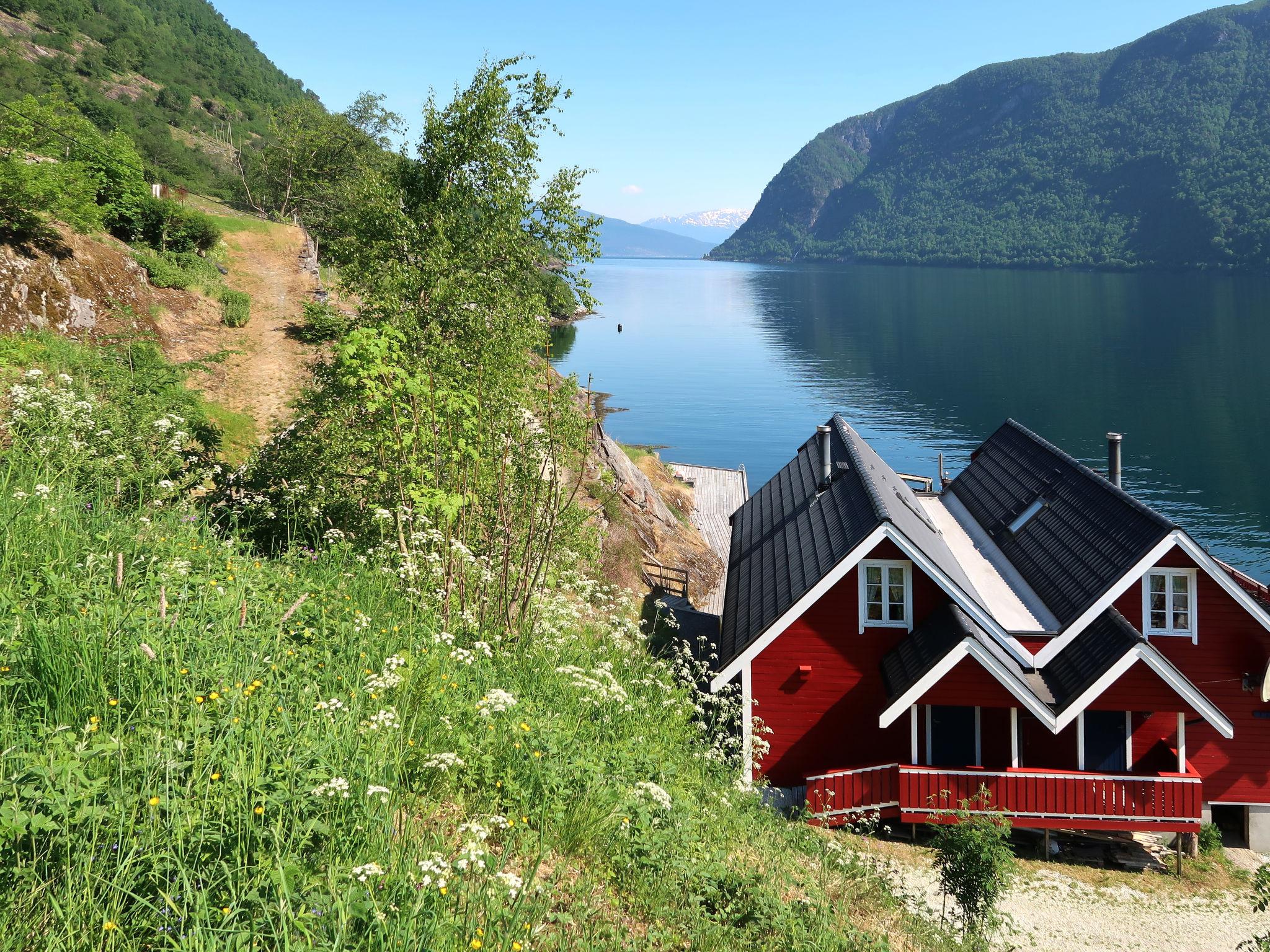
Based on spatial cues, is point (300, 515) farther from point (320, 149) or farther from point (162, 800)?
point (320, 149)

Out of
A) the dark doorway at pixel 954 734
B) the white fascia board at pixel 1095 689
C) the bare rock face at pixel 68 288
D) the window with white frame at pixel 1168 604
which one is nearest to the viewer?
the white fascia board at pixel 1095 689

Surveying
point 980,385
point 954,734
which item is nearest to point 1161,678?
point 954,734

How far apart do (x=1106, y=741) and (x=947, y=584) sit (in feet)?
15.9

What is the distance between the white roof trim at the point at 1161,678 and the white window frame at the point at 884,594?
11.3ft

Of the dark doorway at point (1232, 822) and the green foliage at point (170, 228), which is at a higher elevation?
the green foliage at point (170, 228)

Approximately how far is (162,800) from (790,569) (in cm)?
1701

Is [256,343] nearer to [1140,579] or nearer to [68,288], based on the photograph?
[68,288]

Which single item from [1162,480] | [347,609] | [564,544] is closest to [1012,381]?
[1162,480]

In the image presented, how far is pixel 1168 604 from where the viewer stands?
19.4 m

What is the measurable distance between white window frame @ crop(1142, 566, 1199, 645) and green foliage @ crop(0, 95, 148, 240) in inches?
1096

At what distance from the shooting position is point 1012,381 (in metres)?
89.2

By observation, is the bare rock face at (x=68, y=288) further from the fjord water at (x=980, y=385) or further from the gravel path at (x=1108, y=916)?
the fjord water at (x=980, y=385)

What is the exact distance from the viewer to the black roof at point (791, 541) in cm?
1912

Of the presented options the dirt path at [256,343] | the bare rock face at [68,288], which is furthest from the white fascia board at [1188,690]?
the bare rock face at [68,288]
